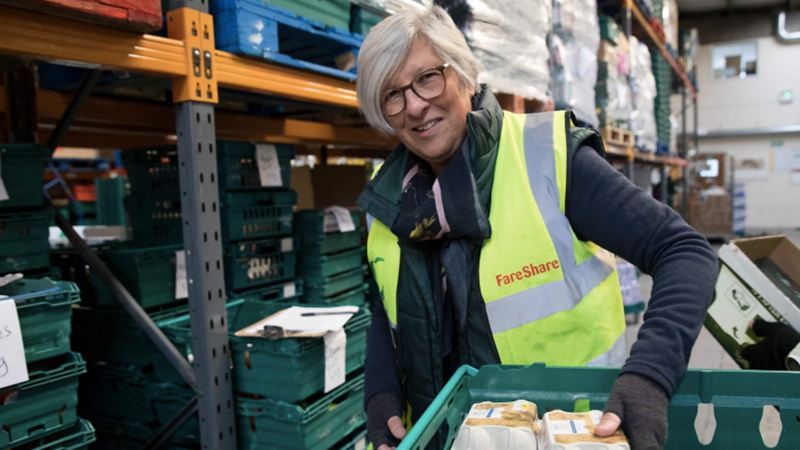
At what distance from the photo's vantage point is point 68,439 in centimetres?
168

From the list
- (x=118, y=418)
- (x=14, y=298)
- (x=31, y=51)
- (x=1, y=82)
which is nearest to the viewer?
(x=31, y=51)

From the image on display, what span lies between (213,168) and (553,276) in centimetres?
116

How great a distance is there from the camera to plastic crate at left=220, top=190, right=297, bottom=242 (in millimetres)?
2744

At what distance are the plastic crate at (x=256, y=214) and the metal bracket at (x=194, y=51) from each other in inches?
38.4

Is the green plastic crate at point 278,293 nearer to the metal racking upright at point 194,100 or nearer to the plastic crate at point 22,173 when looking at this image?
the metal racking upright at point 194,100

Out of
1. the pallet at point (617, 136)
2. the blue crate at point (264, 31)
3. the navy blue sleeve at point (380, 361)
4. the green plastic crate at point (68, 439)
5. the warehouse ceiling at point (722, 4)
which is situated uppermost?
the warehouse ceiling at point (722, 4)

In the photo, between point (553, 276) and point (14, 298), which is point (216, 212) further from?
point (553, 276)

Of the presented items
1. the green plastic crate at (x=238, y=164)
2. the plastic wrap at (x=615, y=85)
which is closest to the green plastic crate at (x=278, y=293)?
the green plastic crate at (x=238, y=164)

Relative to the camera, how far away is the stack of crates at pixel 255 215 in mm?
2744

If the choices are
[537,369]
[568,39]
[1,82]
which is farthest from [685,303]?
[568,39]

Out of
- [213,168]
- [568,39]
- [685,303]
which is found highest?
[568,39]

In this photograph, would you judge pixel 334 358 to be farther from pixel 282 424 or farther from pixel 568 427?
pixel 568 427

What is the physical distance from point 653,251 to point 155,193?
248 centimetres

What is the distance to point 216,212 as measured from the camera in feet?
6.13
